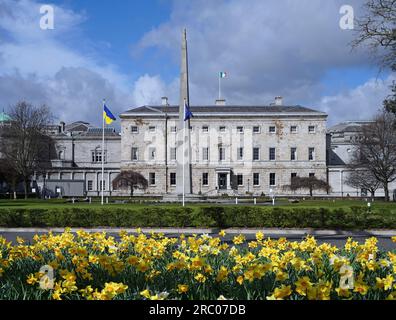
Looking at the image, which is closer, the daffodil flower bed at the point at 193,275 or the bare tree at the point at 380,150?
the daffodil flower bed at the point at 193,275

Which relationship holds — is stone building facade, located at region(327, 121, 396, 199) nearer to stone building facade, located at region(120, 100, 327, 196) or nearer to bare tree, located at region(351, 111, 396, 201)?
stone building facade, located at region(120, 100, 327, 196)

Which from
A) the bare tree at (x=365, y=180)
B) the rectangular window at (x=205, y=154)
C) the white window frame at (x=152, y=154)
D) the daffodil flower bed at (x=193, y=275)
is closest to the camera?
the daffodil flower bed at (x=193, y=275)

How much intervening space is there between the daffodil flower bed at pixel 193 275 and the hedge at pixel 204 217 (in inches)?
513

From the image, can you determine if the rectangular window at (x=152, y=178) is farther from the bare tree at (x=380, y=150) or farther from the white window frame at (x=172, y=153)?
the bare tree at (x=380, y=150)

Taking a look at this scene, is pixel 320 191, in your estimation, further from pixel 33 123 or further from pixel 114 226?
pixel 114 226

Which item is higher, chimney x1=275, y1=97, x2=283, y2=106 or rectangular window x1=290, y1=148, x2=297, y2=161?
chimney x1=275, y1=97, x2=283, y2=106

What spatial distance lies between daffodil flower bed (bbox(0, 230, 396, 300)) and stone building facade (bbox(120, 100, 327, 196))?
6386 centimetres

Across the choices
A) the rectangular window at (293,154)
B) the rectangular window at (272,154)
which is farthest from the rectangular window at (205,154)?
the rectangular window at (293,154)

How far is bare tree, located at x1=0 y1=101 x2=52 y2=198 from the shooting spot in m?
56.1

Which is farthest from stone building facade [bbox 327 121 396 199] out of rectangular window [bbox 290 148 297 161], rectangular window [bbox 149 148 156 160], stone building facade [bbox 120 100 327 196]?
rectangular window [bbox 149 148 156 160]

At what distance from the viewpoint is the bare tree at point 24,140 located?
2207 inches

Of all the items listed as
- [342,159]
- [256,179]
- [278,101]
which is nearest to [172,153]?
[256,179]

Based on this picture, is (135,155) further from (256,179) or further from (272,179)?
(272,179)
